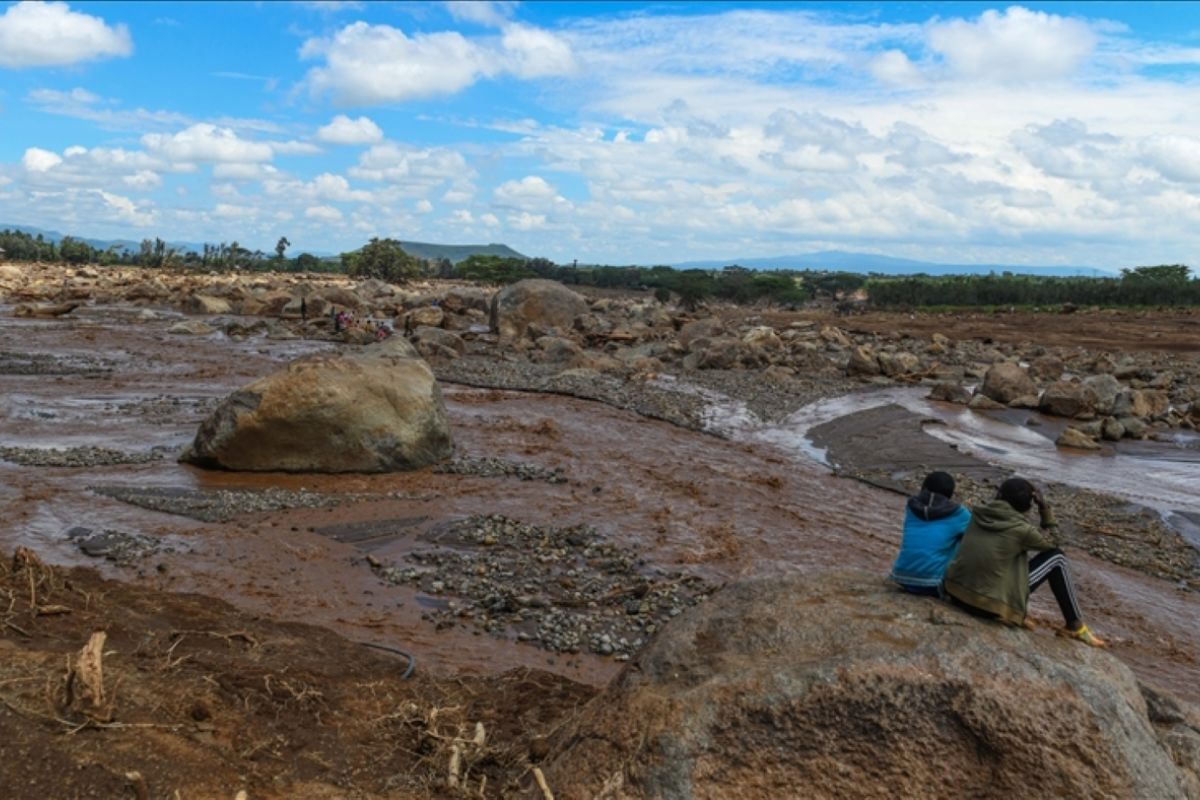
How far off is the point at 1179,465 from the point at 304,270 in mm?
108174

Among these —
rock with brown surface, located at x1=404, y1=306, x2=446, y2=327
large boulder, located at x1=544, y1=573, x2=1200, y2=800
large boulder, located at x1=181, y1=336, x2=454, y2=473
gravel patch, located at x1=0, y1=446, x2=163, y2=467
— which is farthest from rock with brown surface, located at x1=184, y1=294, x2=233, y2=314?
large boulder, located at x1=544, y1=573, x2=1200, y2=800

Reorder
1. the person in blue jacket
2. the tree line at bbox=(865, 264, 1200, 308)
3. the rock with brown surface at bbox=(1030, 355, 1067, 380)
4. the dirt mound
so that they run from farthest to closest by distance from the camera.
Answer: the tree line at bbox=(865, 264, 1200, 308)
the rock with brown surface at bbox=(1030, 355, 1067, 380)
the person in blue jacket
the dirt mound

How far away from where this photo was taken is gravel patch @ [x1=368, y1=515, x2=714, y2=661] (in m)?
9.40

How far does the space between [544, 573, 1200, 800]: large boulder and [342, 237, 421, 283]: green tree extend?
282 ft

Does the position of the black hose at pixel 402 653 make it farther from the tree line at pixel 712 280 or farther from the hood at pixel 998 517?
the tree line at pixel 712 280

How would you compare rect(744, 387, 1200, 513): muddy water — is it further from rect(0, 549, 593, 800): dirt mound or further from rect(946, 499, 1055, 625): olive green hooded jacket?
rect(0, 549, 593, 800): dirt mound

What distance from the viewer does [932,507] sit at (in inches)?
245

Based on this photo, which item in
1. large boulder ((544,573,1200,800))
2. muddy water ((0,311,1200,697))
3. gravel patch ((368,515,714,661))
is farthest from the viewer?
muddy water ((0,311,1200,697))

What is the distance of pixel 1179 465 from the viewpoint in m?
20.7

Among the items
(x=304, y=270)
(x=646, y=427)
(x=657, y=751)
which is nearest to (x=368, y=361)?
(x=646, y=427)

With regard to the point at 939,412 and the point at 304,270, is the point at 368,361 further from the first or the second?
the point at 304,270

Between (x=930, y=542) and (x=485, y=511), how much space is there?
340 inches

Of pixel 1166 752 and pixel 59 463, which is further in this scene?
pixel 59 463

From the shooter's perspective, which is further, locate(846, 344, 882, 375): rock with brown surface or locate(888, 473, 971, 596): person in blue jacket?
locate(846, 344, 882, 375): rock with brown surface
